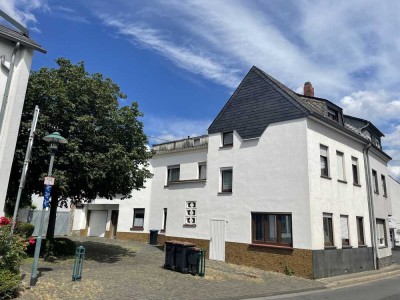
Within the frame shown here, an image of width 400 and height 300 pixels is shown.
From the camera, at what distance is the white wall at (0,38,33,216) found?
423 inches

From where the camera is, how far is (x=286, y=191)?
16.8m

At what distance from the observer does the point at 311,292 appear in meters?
12.5

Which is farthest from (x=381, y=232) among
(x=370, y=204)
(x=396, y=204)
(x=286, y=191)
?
(x=396, y=204)

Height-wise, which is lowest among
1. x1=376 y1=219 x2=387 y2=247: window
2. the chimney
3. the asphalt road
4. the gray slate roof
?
the asphalt road

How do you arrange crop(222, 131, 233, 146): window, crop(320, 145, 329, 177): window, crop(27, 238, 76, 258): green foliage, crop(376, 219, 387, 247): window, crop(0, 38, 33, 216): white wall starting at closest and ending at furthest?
crop(0, 38, 33, 216): white wall → crop(27, 238, 76, 258): green foliage → crop(320, 145, 329, 177): window → crop(222, 131, 233, 146): window → crop(376, 219, 387, 247): window

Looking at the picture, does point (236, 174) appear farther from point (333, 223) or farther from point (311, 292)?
point (311, 292)

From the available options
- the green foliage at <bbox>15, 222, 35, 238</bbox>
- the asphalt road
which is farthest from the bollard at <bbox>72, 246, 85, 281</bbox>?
the asphalt road

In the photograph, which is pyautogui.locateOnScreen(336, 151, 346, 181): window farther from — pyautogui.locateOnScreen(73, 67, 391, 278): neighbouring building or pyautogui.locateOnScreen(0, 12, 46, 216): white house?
pyautogui.locateOnScreen(0, 12, 46, 216): white house

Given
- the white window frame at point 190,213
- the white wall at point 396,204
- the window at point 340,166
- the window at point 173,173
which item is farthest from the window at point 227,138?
the white wall at point 396,204

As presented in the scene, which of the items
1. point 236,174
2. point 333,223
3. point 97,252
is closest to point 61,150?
point 97,252

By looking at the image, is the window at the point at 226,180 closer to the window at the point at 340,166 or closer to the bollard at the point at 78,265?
the window at the point at 340,166

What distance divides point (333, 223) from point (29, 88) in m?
15.2

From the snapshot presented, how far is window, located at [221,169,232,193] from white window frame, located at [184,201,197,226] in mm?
2534

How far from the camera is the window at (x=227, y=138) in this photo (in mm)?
20562
